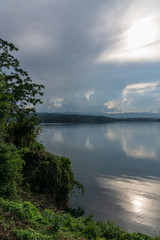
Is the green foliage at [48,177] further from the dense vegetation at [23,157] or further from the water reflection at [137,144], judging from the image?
the water reflection at [137,144]

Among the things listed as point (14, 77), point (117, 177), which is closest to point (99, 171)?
point (117, 177)

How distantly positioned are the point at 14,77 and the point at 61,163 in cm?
878

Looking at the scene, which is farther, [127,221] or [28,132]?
[28,132]

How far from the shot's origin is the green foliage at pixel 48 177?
1559cm

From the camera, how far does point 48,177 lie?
51.5ft

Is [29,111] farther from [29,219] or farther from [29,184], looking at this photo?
[29,219]

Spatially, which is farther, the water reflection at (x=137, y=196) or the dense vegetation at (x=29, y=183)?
the water reflection at (x=137, y=196)

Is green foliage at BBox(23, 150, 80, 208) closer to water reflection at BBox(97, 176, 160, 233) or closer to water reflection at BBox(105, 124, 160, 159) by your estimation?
water reflection at BBox(97, 176, 160, 233)

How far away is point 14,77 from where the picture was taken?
17.8 m

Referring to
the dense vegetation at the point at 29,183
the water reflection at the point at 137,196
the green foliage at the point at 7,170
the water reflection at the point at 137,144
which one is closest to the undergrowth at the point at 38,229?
the dense vegetation at the point at 29,183

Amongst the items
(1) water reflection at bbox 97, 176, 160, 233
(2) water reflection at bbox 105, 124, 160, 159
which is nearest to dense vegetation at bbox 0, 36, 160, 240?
(1) water reflection at bbox 97, 176, 160, 233

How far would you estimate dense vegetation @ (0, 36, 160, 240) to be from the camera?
302 inches

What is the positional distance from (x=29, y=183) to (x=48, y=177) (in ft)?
5.01

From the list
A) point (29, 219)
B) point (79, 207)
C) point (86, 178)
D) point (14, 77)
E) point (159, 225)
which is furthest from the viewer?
point (86, 178)
